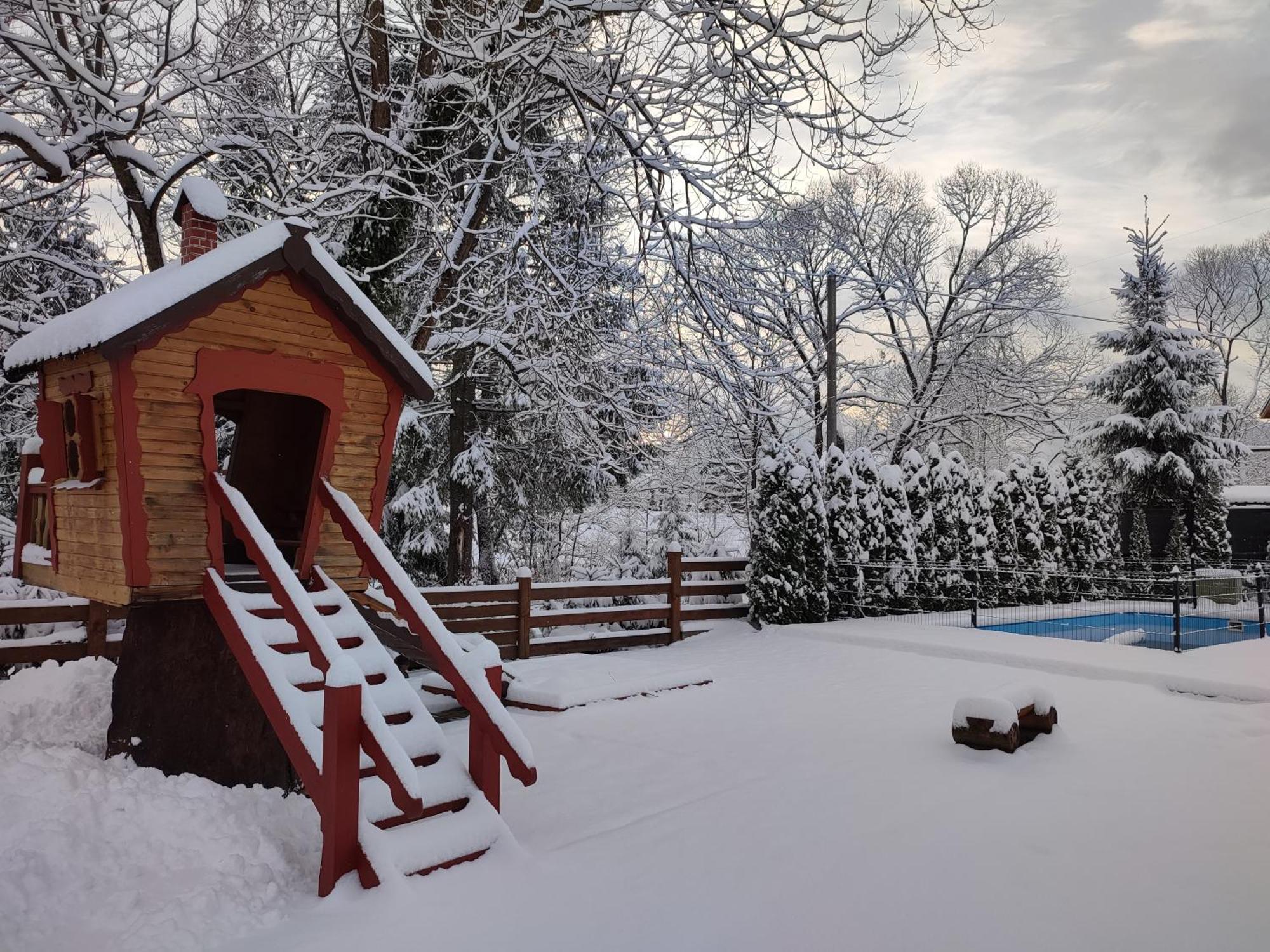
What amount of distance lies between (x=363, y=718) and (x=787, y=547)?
29.3 ft

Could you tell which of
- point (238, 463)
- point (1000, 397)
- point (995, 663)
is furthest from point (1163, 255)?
point (238, 463)

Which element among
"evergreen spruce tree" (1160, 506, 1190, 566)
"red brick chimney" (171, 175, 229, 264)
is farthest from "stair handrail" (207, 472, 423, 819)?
"evergreen spruce tree" (1160, 506, 1190, 566)

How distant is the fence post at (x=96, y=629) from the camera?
7.95m

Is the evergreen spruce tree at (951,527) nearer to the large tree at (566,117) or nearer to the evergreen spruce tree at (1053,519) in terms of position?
the evergreen spruce tree at (1053,519)

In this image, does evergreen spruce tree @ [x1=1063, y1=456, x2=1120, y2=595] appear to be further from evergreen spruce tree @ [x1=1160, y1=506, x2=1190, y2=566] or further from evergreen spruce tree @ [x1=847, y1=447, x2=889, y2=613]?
evergreen spruce tree @ [x1=847, y1=447, x2=889, y2=613]

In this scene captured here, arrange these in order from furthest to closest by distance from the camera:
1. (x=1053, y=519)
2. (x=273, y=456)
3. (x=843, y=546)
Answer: (x=1053, y=519)
(x=843, y=546)
(x=273, y=456)

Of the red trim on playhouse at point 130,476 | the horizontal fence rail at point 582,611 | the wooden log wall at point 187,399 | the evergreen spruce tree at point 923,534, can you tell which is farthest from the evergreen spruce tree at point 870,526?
the red trim on playhouse at point 130,476

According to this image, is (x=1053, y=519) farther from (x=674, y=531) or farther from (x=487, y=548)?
(x=487, y=548)

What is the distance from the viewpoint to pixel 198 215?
20.0ft

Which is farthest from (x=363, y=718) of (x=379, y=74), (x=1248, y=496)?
(x=1248, y=496)

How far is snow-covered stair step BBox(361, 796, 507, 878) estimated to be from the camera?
4.13 m

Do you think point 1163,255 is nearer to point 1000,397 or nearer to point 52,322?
point 1000,397

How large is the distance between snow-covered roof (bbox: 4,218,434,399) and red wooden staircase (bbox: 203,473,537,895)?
3.45ft

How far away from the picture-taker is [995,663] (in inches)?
390
